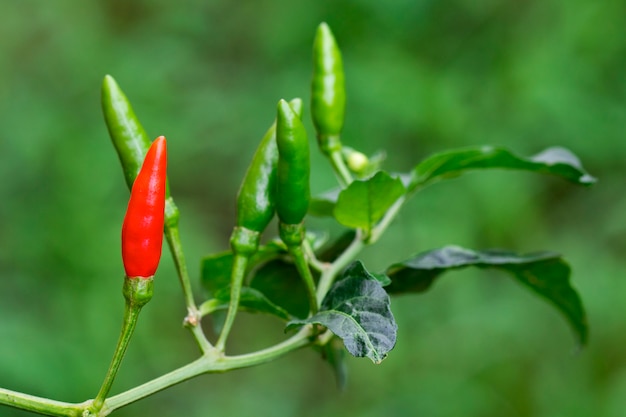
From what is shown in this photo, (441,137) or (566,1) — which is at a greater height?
(566,1)

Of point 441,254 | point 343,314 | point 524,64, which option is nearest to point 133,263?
point 343,314

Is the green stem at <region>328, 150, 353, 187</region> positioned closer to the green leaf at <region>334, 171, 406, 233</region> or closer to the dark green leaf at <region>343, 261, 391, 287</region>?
the green leaf at <region>334, 171, 406, 233</region>

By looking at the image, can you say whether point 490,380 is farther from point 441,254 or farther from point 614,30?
point 441,254

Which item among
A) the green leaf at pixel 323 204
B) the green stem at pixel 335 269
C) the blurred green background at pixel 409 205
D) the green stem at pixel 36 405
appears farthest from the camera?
the blurred green background at pixel 409 205

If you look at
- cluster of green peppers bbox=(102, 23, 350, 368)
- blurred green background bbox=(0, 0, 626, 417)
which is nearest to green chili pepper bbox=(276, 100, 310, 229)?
cluster of green peppers bbox=(102, 23, 350, 368)

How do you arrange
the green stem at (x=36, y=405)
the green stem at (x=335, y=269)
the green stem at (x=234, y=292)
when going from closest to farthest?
1. the green stem at (x=36, y=405)
2. the green stem at (x=234, y=292)
3. the green stem at (x=335, y=269)

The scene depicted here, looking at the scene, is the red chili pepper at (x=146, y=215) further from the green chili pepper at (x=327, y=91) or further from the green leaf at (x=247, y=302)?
the green chili pepper at (x=327, y=91)

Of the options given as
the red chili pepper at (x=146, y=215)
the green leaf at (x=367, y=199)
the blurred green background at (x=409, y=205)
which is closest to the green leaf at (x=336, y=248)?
the green leaf at (x=367, y=199)
